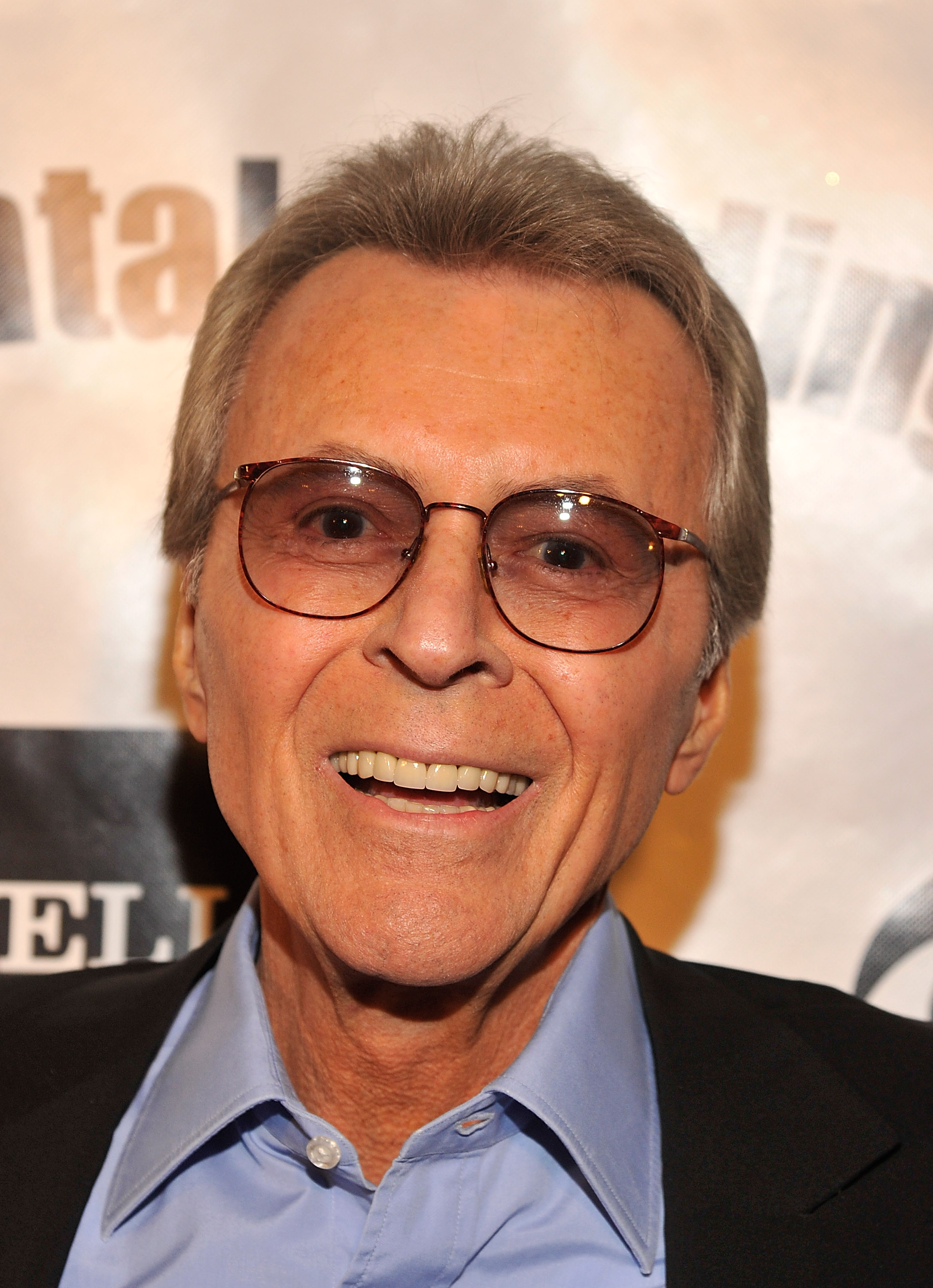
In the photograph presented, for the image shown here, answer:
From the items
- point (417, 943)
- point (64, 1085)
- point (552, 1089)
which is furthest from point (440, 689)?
point (64, 1085)

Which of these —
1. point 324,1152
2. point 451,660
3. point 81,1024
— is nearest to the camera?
point 451,660

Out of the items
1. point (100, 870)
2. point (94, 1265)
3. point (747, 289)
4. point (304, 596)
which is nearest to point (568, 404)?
point (304, 596)

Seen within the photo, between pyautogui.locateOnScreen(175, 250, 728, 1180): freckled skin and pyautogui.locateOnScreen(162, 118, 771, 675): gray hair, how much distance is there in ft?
0.15

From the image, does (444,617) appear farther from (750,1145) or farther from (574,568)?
(750,1145)

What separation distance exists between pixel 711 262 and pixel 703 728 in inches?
38.0

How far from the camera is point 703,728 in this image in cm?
189

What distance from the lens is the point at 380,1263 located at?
4.73 feet

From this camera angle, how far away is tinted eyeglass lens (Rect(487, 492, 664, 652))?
1.47 m

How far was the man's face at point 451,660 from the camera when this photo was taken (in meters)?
1.44

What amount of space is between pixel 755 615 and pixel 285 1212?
1.16m

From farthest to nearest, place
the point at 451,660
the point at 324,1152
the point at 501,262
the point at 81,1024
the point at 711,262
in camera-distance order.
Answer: the point at 711,262 → the point at 81,1024 → the point at 501,262 → the point at 324,1152 → the point at 451,660

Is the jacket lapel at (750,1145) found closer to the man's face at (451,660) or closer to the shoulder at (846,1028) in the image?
the shoulder at (846,1028)

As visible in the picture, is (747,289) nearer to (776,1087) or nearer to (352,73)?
(352,73)

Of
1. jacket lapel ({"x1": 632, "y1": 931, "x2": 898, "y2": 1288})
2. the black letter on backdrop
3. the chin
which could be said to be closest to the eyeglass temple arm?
the chin
